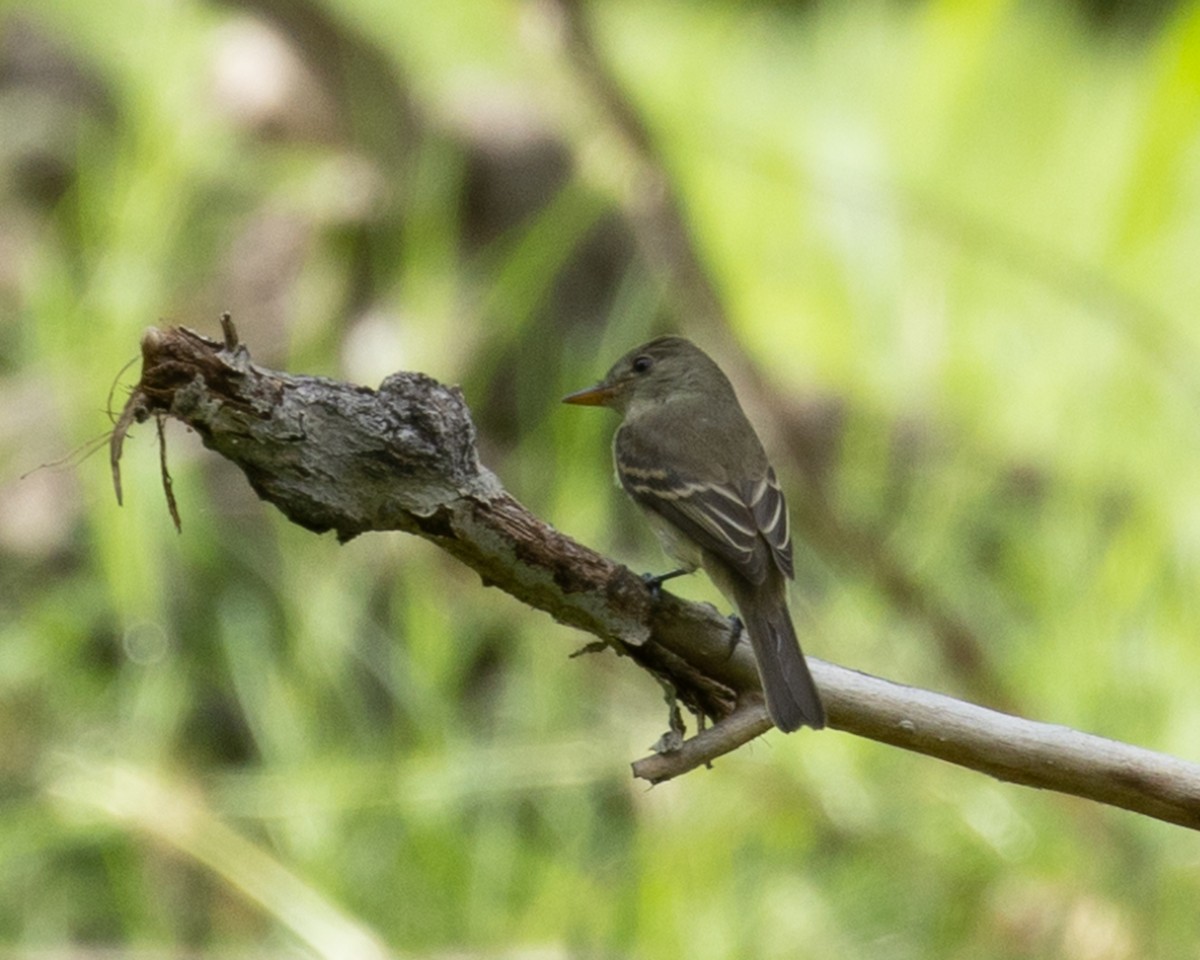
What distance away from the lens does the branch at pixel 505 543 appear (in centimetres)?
140

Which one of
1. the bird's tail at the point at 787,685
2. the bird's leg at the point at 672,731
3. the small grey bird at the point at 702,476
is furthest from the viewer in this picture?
the small grey bird at the point at 702,476

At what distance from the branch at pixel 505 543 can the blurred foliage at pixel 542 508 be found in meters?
1.59

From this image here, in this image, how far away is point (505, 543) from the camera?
153 centimetres

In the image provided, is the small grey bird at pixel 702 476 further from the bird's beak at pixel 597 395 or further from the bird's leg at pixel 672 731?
the bird's leg at pixel 672 731

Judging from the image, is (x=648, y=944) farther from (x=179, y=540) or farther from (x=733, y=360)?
(x=179, y=540)

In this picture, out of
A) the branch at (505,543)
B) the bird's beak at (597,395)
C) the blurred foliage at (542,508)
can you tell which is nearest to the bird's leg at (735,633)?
the branch at (505,543)

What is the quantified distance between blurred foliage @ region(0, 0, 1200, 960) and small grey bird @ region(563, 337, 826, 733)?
0.74 meters

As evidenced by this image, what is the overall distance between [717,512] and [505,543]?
3.16 feet

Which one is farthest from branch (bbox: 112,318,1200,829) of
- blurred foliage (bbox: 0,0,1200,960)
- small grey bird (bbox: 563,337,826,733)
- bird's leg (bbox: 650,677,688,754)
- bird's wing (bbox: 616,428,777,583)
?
blurred foliage (bbox: 0,0,1200,960)

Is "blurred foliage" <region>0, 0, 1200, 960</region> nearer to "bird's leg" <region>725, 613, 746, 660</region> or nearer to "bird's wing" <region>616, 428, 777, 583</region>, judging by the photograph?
"bird's wing" <region>616, 428, 777, 583</region>

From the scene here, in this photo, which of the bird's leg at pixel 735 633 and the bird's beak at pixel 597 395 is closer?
the bird's leg at pixel 735 633

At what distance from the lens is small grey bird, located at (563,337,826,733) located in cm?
237

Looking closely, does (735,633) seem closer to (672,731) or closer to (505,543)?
(672,731)

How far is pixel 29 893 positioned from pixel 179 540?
2.86ft
